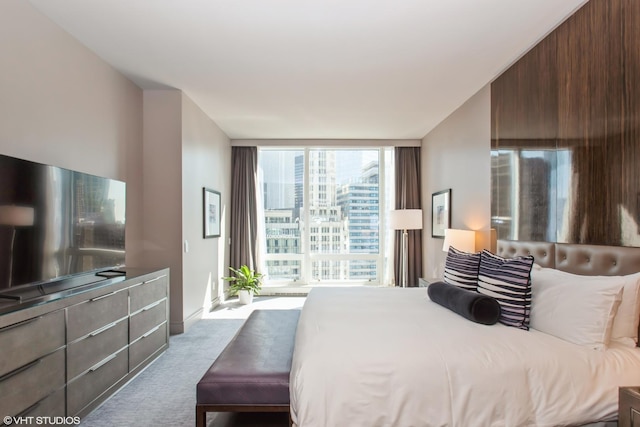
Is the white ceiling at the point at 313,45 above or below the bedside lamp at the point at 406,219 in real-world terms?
above

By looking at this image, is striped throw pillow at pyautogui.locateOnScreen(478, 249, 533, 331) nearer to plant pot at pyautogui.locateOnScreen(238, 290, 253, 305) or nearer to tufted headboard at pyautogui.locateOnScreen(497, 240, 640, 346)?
tufted headboard at pyautogui.locateOnScreen(497, 240, 640, 346)

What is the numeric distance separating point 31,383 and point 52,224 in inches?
36.8

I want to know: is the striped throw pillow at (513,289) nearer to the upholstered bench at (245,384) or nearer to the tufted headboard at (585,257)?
the tufted headboard at (585,257)

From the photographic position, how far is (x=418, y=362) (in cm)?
163

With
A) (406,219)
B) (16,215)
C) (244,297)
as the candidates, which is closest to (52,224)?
(16,215)

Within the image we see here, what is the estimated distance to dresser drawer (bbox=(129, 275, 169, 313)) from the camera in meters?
2.77

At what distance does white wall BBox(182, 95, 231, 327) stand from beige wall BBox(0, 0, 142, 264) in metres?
0.50

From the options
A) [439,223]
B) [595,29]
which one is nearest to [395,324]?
[595,29]

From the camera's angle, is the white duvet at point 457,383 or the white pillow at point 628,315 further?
the white pillow at point 628,315

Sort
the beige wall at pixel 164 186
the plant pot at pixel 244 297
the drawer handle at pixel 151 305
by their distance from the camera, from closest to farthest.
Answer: the drawer handle at pixel 151 305 → the beige wall at pixel 164 186 → the plant pot at pixel 244 297

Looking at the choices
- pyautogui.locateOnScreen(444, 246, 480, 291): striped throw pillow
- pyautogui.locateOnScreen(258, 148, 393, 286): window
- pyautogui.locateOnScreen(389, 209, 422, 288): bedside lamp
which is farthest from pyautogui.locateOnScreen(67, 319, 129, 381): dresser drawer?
pyautogui.locateOnScreen(389, 209, 422, 288): bedside lamp

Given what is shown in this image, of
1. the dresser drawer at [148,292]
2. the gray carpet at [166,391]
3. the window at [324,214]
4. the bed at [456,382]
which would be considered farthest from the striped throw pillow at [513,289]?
the window at [324,214]

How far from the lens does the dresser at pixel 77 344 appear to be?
1674 mm

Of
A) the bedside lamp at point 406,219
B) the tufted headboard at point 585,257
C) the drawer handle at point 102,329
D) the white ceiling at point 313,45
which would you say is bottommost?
the drawer handle at point 102,329
